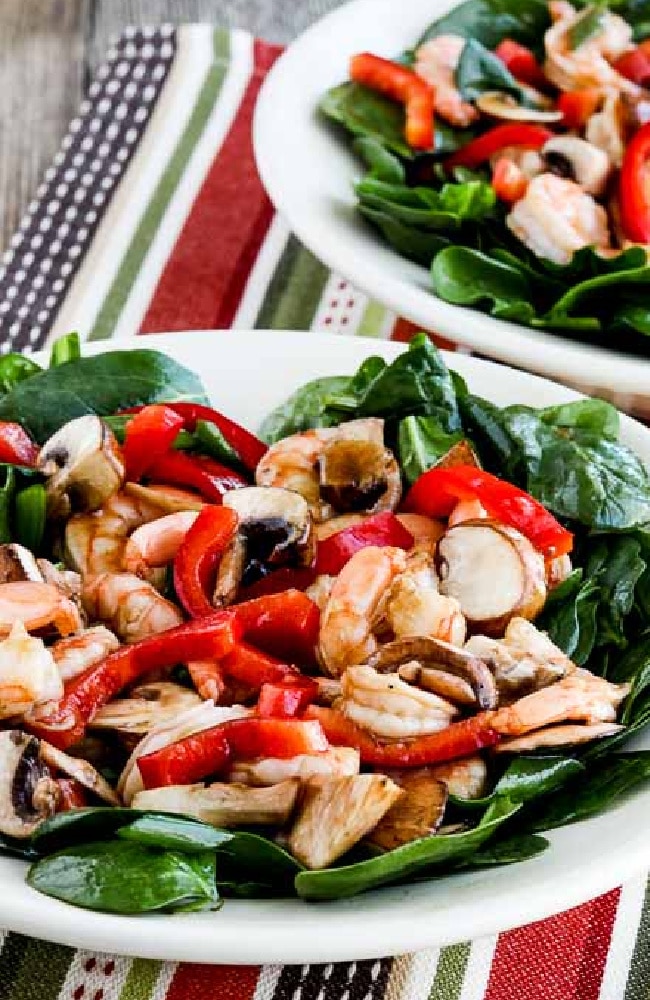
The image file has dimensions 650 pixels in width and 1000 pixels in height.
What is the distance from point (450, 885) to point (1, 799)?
57 centimetres

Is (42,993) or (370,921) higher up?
(370,921)

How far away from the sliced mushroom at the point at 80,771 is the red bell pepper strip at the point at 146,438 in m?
0.68

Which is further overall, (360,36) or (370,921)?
(360,36)

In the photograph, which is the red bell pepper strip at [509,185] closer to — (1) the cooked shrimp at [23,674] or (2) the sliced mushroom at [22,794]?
(1) the cooked shrimp at [23,674]

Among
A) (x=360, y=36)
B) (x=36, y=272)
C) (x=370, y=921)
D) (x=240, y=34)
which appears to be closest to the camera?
(x=370, y=921)

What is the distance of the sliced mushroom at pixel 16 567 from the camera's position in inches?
100

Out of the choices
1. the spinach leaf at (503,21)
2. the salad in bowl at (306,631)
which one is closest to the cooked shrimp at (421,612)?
the salad in bowl at (306,631)

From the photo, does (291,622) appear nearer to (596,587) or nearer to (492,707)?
(492,707)

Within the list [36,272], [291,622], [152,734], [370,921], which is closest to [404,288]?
[36,272]

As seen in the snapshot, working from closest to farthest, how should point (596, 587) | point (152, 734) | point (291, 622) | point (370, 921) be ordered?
point (370, 921)
point (152, 734)
point (291, 622)
point (596, 587)

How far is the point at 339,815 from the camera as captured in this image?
2.16 metres

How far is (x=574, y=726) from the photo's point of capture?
7.73ft

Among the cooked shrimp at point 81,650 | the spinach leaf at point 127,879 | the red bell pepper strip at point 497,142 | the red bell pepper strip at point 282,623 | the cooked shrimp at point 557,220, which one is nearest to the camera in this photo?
the spinach leaf at point 127,879

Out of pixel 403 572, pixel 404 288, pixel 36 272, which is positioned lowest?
pixel 36 272
